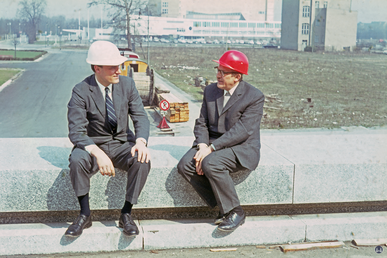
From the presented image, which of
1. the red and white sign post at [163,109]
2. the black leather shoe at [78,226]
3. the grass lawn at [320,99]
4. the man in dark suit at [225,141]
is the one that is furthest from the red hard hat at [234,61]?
the grass lawn at [320,99]

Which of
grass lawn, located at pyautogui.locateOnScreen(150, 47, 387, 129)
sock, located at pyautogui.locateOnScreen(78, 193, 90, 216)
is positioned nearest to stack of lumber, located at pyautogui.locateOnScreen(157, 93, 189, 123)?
grass lawn, located at pyautogui.locateOnScreen(150, 47, 387, 129)

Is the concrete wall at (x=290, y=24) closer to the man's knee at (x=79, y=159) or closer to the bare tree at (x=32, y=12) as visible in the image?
the bare tree at (x=32, y=12)

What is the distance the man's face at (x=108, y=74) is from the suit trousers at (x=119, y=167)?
2.15 feet

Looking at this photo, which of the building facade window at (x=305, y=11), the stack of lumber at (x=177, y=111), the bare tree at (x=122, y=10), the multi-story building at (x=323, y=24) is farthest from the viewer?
the building facade window at (x=305, y=11)

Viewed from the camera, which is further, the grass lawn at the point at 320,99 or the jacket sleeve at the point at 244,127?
the grass lawn at the point at 320,99

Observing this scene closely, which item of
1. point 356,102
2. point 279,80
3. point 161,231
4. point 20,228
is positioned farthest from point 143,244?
point 279,80

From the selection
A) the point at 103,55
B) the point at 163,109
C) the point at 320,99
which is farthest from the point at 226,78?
the point at 320,99

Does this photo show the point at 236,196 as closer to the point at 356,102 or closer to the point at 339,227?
the point at 339,227

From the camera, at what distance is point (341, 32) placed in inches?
2982

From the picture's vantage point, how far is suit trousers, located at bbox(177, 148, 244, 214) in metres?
3.83

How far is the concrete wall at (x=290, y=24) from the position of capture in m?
79.2

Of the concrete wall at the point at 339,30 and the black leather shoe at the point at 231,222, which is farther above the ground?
the concrete wall at the point at 339,30

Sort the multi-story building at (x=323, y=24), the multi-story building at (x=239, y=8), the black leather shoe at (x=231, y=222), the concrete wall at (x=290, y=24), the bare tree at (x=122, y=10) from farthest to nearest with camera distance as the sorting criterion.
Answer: the multi-story building at (x=239, y=8)
the concrete wall at (x=290, y=24)
the multi-story building at (x=323, y=24)
the bare tree at (x=122, y=10)
the black leather shoe at (x=231, y=222)

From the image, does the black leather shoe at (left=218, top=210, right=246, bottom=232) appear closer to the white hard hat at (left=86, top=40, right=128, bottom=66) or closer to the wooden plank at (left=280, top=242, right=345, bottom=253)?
the wooden plank at (left=280, top=242, right=345, bottom=253)
